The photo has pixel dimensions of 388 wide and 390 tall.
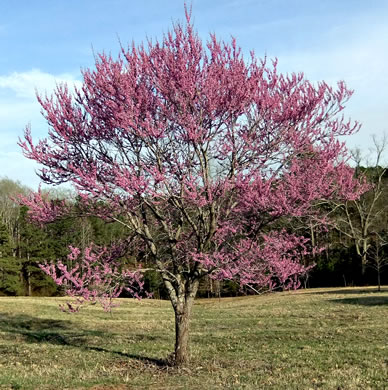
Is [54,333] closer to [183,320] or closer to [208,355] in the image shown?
[208,355]

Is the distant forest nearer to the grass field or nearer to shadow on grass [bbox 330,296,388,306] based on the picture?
shadow on grass [bbox 330,296,388,306]

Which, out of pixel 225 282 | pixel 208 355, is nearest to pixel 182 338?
pixel 208 355

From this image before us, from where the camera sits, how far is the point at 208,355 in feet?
33.9

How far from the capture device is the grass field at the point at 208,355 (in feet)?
24.3

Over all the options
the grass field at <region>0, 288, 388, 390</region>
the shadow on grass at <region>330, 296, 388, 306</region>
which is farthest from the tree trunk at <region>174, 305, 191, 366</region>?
the shadow on grass at <region>330, 296, 388, 306</region>

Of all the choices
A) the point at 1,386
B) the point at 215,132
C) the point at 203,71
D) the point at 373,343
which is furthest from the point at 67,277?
the point at 373,343

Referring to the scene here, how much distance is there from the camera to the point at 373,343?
1214 centimetres

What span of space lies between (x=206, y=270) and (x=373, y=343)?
6.58 m

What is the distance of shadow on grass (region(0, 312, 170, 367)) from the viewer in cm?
1077

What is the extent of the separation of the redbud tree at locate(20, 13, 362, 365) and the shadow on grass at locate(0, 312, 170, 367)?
2721mm

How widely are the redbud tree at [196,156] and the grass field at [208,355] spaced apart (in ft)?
4.18

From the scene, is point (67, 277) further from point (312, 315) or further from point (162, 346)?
point (312, 315)

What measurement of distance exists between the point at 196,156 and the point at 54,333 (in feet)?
33.7

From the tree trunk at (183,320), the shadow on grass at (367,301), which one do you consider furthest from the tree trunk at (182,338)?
the shadow on grass at (367,301)
